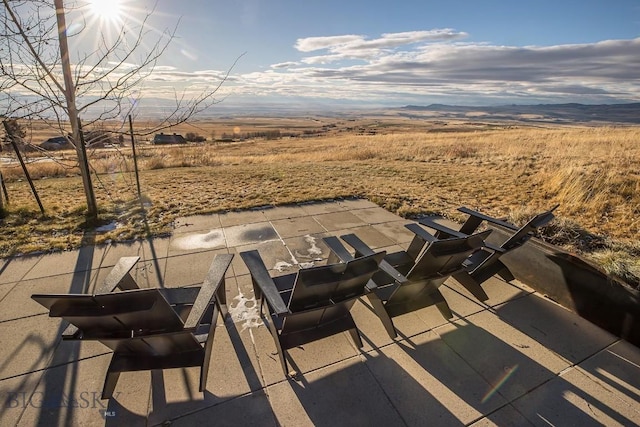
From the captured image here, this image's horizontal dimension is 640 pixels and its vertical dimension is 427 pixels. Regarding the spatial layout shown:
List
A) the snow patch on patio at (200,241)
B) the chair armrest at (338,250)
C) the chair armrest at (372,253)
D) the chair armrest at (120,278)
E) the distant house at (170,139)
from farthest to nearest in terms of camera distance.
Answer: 1. the distant house at (170,139)
2. the snow patch on patio at (200,241)
3. the chair armrest at (338,250)
4. the chair armrest at (372,253)
5. the chair armrest at (120,278)

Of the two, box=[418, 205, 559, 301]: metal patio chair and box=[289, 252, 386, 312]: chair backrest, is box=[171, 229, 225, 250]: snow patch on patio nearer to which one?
box=[289, 252, 386, 312]: chair backrest

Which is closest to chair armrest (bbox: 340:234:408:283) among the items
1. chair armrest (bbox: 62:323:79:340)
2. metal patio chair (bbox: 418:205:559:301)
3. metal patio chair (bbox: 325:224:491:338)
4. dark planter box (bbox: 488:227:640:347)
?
metal patio chair (bbox: 325:224:491:338)

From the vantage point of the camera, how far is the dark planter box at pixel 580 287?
9.10ft

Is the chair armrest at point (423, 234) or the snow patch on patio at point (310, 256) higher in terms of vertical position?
the chair armrest at point (423, 234)

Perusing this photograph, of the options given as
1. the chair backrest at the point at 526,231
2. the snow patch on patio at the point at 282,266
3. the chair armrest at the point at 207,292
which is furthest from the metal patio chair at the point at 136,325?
the chair backrest at the point at 526,231

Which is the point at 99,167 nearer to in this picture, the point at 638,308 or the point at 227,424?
the point at 227,424

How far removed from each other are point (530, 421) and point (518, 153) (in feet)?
43.4

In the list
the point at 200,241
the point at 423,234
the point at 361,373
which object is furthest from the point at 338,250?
the point at 200,241

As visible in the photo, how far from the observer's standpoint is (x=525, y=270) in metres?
3.71

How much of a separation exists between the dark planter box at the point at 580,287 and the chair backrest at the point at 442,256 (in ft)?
4.00

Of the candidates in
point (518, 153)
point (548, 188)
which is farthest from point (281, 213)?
point (518, 153)

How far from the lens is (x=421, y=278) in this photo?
8.99 ft

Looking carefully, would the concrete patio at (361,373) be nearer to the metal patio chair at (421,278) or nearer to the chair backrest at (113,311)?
the metal patio chair at (421,278)

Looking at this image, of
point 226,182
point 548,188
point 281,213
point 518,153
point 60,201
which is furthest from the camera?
point 518,153
